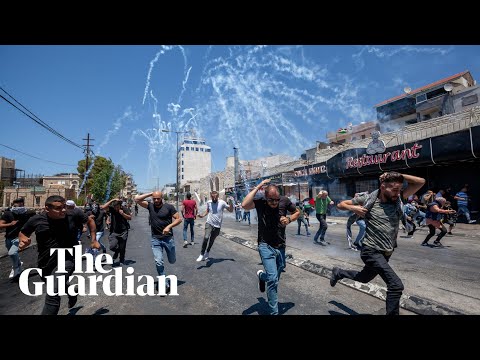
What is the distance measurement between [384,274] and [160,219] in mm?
3696

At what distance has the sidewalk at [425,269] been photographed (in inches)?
142

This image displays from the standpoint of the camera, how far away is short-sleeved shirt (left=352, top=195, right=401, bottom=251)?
3.01m

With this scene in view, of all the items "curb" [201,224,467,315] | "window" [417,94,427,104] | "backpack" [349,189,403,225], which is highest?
"window" [417,94,427,104]

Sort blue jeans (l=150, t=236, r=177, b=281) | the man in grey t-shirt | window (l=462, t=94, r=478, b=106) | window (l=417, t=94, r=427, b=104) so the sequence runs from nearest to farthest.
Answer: the man in grey t-shirt < blue jeans (l=150, t=236, r=177, b=281) < window (l=462, t=94, r=478, b=106) < window (l=417, t=94, r=427, b=104)

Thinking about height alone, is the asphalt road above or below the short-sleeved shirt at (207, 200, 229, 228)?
below

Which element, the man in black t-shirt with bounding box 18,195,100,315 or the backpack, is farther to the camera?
the man in black t-shirt with bounding box 18,195,100,315

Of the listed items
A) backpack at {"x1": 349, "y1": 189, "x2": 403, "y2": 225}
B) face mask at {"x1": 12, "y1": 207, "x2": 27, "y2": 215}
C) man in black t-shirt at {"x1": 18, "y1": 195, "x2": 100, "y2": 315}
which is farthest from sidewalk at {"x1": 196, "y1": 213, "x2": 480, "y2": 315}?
face mask at {"x1": 12, "y1": 207, "x2": 27, "y2": 215}

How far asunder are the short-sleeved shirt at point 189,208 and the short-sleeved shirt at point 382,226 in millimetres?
6689

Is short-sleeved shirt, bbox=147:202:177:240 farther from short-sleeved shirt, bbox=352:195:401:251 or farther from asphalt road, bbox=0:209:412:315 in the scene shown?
short-sleeved shirt, bbox=352:195:401:251

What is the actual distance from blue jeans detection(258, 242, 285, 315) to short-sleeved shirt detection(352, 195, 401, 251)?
43.8 inches

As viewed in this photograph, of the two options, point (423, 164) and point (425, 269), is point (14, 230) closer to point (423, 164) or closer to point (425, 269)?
Result: point (425, 269)

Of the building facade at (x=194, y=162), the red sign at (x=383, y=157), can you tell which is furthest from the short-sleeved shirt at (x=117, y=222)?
the building facade at (x=194, y=162)
